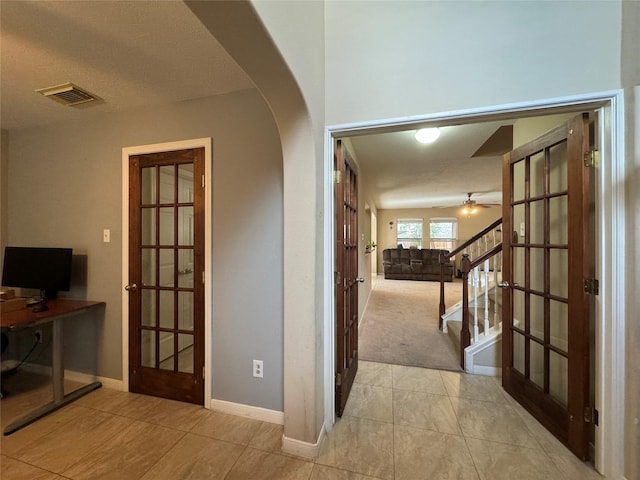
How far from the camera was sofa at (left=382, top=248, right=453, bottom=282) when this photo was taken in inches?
291

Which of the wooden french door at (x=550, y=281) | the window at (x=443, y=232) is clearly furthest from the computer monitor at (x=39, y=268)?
the window at (x=443, y=232)

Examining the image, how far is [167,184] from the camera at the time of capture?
1929 millimetres

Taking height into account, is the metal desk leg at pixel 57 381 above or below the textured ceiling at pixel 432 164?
below

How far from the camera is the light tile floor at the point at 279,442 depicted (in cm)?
130

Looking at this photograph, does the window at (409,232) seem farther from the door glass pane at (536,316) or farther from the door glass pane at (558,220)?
the door glass pane at (558,220)

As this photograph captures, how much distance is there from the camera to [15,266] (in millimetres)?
2055

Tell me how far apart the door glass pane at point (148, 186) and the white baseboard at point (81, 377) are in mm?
1539

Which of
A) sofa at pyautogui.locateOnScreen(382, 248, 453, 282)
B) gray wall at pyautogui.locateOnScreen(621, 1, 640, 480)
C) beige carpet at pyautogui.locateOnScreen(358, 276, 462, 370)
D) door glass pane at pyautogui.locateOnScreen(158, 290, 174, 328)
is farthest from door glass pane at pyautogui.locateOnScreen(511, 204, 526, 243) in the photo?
sofa at pyautogui.locateOnScreen(382, 248, 453, 282)

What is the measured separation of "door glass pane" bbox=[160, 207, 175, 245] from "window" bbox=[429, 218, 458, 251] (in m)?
8.60

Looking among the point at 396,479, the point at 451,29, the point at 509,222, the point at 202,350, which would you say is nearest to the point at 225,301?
the point at 202,350

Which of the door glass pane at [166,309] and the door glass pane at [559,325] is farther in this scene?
the door glass pane at [166,309]

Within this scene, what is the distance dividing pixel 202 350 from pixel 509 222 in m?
2.64

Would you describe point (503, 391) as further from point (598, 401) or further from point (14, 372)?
point (14, 372)

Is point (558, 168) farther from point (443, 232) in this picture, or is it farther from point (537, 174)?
point (443, 232)
